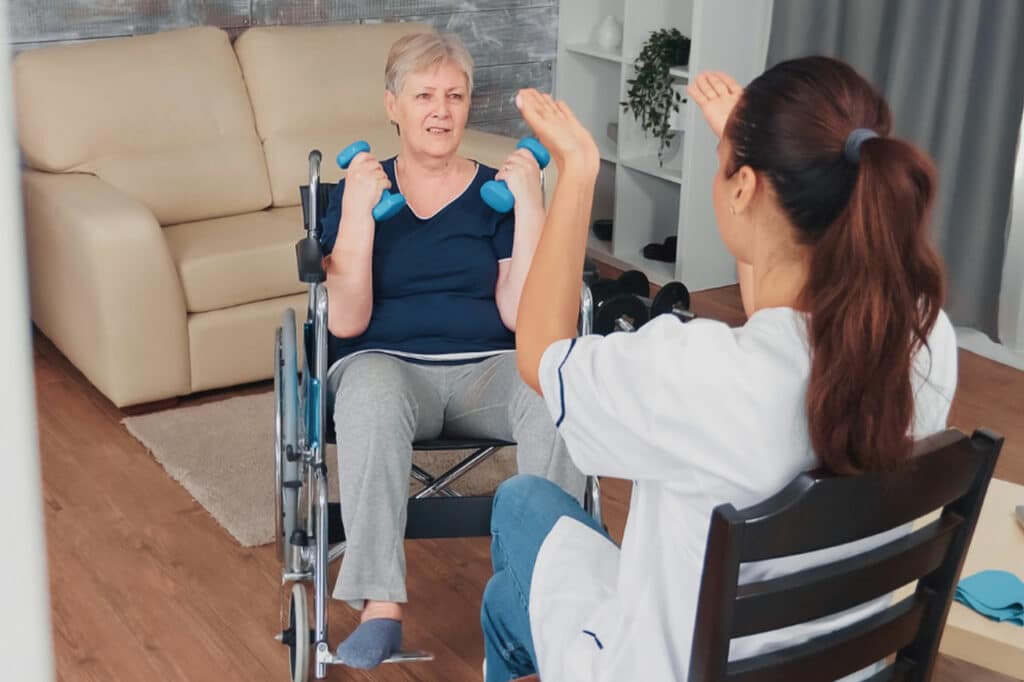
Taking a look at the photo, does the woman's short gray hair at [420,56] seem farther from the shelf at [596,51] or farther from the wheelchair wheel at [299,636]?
the shelf at [596,51]

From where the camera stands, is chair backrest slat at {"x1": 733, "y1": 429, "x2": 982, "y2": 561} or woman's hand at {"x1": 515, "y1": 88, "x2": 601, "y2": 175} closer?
chair backrest slat at {"x1": 733, "y1": 429, "x2": 982, "y2": 561}

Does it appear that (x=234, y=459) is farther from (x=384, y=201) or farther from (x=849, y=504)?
(x=849, y=504)

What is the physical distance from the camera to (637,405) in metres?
1.19

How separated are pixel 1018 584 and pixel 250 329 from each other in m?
2.19

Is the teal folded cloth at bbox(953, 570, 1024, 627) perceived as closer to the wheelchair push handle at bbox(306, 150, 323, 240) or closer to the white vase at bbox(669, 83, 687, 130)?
the wheelchair push handle at bbox(306, 150, 323, 240)

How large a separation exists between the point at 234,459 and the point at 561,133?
1.80m

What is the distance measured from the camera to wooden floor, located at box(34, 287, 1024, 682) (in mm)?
2184

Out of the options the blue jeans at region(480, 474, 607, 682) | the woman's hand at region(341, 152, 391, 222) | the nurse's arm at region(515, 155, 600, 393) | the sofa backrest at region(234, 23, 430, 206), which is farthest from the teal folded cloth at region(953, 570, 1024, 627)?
the sofa backrest at region(234, 23, 430, 206)

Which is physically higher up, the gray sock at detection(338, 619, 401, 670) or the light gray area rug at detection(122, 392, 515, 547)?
the gray sock at detection(338, 619, 401, 670)

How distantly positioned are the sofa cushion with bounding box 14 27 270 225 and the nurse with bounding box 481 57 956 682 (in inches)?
88.7

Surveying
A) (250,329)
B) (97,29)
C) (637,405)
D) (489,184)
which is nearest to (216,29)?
(97,29)

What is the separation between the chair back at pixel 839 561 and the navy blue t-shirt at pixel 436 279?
110 centimetres

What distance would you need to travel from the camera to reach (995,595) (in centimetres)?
147

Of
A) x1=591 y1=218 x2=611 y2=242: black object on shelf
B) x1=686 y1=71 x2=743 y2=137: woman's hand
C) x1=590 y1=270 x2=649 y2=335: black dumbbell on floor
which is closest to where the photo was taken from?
x1=686 y1=71 x2=743 y2=137: woman's hand
